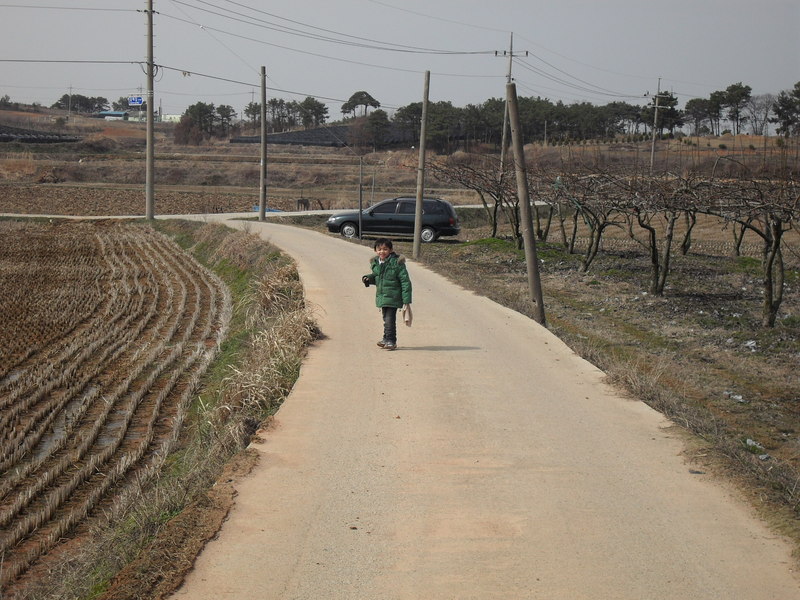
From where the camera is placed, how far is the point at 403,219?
102 feet

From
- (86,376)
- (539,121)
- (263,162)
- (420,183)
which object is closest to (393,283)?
(86,376)

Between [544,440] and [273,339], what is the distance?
497cm

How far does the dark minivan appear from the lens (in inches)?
1219

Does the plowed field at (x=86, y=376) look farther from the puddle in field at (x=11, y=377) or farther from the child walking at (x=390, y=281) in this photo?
the child walking at (x=390, y=281)

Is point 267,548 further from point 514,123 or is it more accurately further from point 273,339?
point 514,123

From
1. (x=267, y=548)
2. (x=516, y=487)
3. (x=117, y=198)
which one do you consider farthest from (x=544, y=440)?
(x=117, y=198)

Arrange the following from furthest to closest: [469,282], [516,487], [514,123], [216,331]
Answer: [469,282], [216,331], [514,123], [516,487]

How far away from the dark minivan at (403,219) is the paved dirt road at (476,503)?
20.5 meters

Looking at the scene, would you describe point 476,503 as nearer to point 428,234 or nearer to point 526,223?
point 526,223

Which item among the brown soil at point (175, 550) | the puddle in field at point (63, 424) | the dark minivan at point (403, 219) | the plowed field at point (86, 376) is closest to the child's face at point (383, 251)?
the plowed field at point (86, 376)

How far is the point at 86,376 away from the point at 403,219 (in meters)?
19.2

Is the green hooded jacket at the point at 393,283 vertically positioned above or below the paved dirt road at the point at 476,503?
above

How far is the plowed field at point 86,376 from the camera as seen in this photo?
8.27m

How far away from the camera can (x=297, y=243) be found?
25.7 meters
